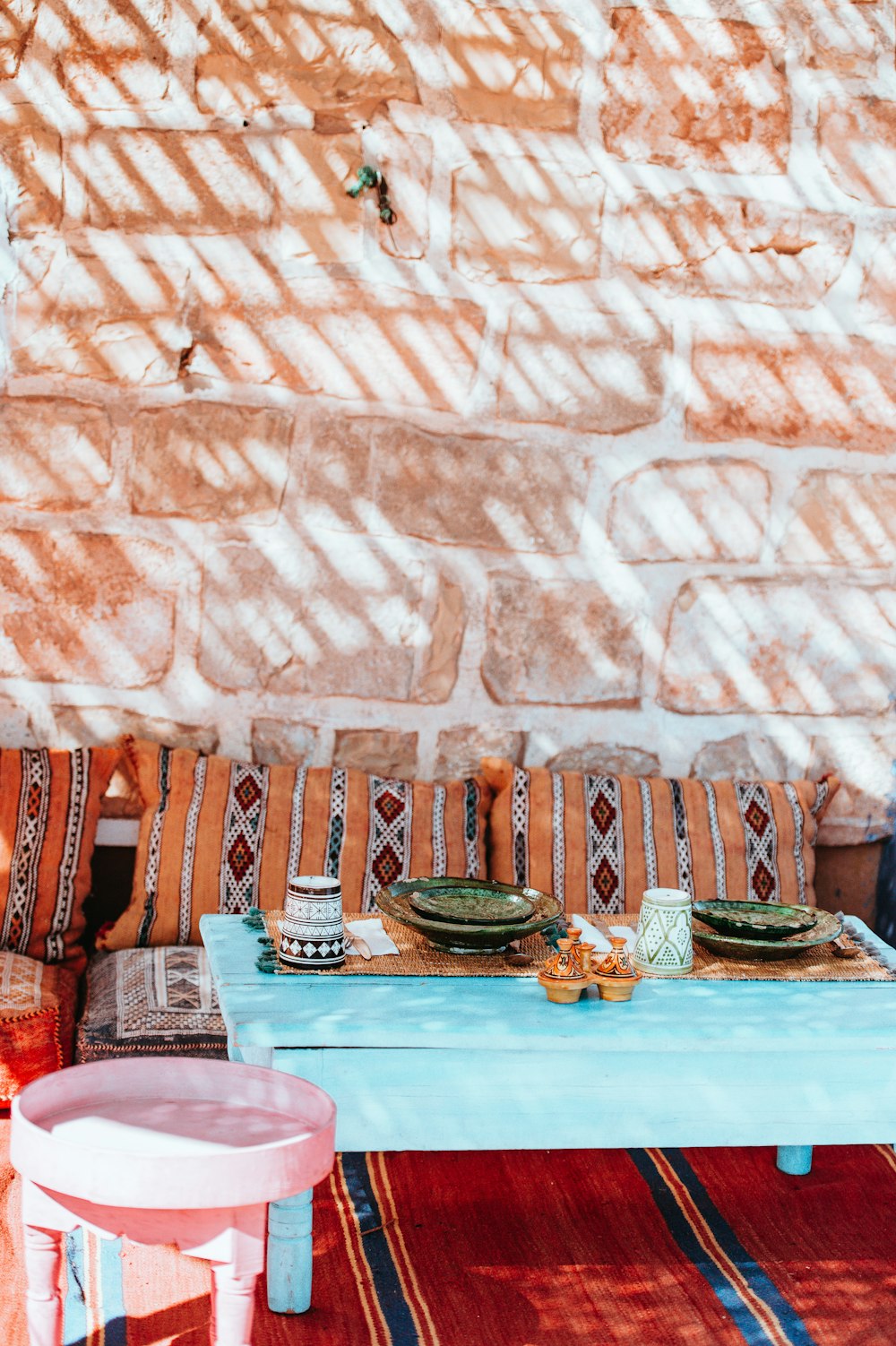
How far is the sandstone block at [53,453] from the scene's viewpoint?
2965 mm

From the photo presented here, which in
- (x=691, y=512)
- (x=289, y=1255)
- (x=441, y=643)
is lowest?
(x=289, y=1255)

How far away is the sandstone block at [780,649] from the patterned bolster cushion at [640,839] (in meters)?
0.28

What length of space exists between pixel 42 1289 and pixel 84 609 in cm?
179

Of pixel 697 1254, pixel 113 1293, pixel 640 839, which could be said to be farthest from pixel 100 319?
pixel 697 1254

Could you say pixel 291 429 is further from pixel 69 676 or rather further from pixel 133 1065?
pixel 133 1065

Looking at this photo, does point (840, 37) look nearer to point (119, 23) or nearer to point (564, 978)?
point (119, 23)

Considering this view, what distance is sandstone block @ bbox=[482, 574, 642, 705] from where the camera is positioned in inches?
124

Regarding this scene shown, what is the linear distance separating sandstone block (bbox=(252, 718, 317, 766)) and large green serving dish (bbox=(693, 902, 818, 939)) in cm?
113

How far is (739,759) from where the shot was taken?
327cm

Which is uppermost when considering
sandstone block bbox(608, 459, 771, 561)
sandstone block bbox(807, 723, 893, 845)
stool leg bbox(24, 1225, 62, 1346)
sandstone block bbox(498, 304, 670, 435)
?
sandstone block bbox(498, 304, 670, 435)

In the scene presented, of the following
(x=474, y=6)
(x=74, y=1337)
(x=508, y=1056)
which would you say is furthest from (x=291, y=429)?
(x=74, y=1337)

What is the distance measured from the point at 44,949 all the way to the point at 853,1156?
5.44 feet

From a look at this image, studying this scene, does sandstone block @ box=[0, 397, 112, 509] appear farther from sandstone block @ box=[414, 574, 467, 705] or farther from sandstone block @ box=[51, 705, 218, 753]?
sandstone block @ box=[414, 574, 467, 705]

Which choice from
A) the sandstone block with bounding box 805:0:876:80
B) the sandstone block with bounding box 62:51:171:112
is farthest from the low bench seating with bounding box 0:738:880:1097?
the sandstone block with bounding box 805:0:876:80
